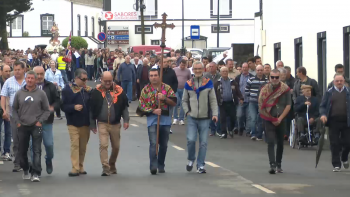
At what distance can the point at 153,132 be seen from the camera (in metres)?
14.8

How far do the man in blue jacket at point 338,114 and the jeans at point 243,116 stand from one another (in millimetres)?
6041

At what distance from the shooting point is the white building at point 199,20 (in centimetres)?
7594

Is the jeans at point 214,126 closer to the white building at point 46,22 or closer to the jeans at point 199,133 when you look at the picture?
the jeans at point 199,133

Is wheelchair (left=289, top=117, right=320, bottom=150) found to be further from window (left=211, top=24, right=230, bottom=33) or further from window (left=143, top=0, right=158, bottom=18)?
window (left=143, top=0, right=158, bottom=18)

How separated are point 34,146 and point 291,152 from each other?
6832mm

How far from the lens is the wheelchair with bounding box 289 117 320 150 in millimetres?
19438

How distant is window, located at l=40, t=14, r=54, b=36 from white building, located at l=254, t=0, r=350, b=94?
202 ft

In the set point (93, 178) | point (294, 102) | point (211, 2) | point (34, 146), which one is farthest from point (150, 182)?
point (211, 2)

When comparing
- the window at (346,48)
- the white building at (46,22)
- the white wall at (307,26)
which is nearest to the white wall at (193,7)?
the white building at (46,22)

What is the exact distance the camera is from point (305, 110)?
1962cm

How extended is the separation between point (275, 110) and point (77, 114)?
11.5 feet

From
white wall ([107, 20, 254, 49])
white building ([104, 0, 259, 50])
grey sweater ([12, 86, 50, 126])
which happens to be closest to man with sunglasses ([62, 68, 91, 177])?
grey sweater ([12, 86, 50, 126])

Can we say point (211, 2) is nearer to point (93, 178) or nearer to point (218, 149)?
point (218, 149)

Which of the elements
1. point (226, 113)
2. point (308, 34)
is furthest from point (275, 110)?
point (308, 34)
